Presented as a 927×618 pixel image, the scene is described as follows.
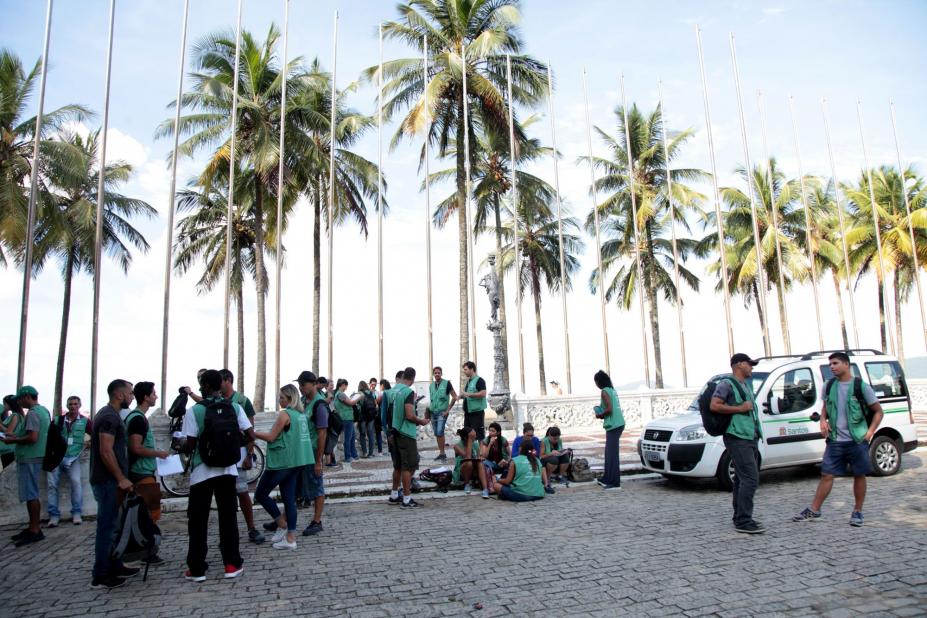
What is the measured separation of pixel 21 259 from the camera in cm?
2606

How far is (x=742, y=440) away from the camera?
21.6 feet

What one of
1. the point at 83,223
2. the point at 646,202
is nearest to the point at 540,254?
the point at 646,202

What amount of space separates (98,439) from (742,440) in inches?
252

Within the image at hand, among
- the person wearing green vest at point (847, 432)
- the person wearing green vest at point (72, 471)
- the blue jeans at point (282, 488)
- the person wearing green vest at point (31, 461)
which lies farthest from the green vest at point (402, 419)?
the person wearing green vest at point (847, 432)

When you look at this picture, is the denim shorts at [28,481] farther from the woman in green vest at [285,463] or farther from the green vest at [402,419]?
the green vest at [402,419]

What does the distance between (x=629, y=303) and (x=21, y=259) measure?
31.1 m

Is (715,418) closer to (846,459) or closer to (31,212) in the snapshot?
(846,459)

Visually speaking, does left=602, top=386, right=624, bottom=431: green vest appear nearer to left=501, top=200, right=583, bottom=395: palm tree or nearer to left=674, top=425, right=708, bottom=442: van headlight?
left=674, top=425, right=708, bottom=442: van headlight

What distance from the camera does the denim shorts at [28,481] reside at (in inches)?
276

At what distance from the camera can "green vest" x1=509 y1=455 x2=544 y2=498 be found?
8.73 metres

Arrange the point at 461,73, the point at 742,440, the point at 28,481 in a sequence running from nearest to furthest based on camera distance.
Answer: the point at 742,440 < the point at 28,481 < the point at 461,73

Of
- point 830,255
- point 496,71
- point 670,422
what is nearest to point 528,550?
point 670,422

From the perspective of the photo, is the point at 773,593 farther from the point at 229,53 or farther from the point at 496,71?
the point at 229,53

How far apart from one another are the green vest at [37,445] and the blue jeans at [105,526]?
2582 mm
